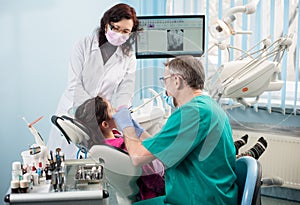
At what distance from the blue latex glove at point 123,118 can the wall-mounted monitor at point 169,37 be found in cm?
23

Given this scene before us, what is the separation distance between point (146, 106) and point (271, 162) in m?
1.67

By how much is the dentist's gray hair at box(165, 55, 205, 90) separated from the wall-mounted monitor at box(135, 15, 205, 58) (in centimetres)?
5

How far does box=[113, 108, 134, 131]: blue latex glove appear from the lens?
68.4 inches

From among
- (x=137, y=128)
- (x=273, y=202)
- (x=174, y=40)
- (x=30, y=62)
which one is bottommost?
(x=273, y=202)

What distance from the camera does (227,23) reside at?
2428 mm

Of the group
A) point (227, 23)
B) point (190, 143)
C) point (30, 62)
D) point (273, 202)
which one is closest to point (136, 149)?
point (190, 143)

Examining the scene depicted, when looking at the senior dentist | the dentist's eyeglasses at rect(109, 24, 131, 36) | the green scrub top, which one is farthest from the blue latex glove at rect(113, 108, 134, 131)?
the dentist's eyeglasses at rect(109, 24, 131, 36)

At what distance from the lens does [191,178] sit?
1.84 m

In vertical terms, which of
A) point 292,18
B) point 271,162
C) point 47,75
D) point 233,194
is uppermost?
point 292,18

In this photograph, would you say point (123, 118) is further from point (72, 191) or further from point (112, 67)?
point (72, 191)

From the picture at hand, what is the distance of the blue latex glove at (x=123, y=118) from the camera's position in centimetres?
174

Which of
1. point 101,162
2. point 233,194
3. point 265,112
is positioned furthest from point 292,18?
point 101,162

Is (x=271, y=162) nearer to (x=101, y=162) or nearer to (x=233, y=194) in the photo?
(x=233, y=194)

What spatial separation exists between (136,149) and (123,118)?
12cm
